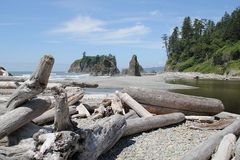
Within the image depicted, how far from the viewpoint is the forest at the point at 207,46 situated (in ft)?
434

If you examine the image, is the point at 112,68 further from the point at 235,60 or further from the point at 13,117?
the point at 13,117

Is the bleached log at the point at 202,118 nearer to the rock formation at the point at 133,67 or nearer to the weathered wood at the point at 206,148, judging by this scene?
the weathered wood at the point at 206,148

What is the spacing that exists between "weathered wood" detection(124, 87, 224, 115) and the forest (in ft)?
333

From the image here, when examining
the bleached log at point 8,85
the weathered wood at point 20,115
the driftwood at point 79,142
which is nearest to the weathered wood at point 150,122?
the driftwood at point 79,142

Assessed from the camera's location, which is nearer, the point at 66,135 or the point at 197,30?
the point at 66,135

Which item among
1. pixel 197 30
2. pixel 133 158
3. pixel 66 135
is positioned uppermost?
pixel 197 30

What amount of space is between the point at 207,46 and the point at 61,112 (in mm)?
153121

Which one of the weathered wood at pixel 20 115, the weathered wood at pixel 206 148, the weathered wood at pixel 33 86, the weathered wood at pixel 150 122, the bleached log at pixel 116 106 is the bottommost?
the weathered wood at pixel 206 148

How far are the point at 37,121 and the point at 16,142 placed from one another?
15.4ft

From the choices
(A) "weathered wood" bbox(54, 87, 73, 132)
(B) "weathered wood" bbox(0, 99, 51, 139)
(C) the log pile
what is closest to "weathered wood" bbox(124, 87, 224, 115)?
(C) the log pile

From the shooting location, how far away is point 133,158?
39.4 feet

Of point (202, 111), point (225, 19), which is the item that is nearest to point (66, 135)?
point (202, 111)

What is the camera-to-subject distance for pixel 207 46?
15875cm

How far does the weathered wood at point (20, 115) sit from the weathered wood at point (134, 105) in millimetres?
5288
